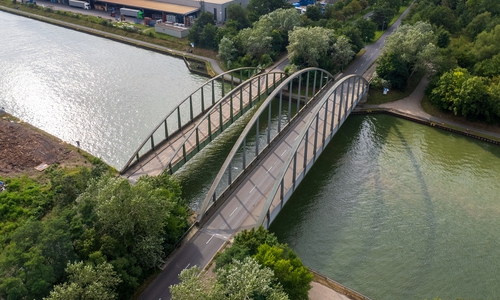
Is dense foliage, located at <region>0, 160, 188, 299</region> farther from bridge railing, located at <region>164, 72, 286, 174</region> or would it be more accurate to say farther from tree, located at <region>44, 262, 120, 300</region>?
bridge railing, located at <region>164, 72, 286, 174</region>

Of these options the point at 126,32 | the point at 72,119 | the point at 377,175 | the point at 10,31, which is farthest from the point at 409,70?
the point at 10,31

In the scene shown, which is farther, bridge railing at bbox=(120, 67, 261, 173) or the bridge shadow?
bridge railing at bbox=(120, 67, 261, 173)

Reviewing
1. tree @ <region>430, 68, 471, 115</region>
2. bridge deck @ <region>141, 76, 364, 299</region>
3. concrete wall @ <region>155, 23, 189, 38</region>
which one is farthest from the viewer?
concrete wall @ <region>155, 23, 189, 38</region>

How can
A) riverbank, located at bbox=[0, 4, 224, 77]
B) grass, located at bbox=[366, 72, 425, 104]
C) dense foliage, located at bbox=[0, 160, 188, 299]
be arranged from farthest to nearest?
riverbank, located at bbox=[0, 4, 224, 77]
grass, located at bbox=[366, 72, 425, 104]
dense foliage, located at bbox=[0, 160, 188, 299]

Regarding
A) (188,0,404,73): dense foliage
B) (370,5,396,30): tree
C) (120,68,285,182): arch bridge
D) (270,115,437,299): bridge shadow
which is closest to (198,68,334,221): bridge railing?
(120,68,285,182): arch bridge

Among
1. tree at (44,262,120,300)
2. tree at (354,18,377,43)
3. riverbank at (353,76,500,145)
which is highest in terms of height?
tree at (354,18,377,43)

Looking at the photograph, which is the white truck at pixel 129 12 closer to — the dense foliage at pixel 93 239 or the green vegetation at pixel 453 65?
the green vegetation at pixel 453 65

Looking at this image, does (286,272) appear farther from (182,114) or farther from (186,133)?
(182,114)

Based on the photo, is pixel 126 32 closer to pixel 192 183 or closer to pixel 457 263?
pixel 192 183
